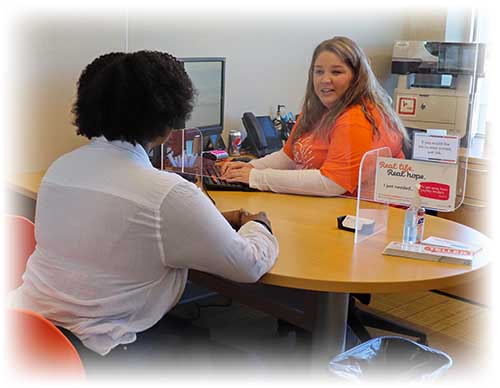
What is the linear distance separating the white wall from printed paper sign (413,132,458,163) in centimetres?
158

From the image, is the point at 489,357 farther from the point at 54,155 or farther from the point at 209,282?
the point at 54,155

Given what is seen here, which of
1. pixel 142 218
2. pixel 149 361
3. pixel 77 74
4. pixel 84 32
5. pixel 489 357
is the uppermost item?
pixel 84 32

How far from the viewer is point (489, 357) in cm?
291

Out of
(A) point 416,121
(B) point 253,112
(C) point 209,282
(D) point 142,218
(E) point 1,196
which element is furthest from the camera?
(A) point 416,121

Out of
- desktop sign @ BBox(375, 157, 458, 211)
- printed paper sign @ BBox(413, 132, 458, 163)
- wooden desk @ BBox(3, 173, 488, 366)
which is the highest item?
printed paper sign @ BBox(413, 132, 458, 163)

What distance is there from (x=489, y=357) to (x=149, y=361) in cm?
185

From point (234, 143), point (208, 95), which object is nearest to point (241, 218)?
point (208, 95)

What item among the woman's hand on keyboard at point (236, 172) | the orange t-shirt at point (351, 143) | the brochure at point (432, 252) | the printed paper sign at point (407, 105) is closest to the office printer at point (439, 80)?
the printed paper sign at point (407, 105)

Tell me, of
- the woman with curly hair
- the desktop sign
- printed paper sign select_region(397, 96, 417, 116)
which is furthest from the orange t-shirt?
printed paper sign select_region(397, 96, 417, 116)

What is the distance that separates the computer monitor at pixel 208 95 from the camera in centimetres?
308

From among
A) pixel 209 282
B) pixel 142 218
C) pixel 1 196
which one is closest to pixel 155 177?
pixel 142 218

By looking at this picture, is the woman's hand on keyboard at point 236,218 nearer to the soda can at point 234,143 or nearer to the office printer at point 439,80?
the soda can at point 234,143

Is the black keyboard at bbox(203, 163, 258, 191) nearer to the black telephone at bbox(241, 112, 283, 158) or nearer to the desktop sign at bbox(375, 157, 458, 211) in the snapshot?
the desktop sign at bbox(375, 157, 458, 211)

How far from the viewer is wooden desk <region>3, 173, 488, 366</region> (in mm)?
1622
